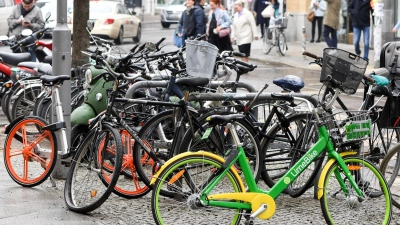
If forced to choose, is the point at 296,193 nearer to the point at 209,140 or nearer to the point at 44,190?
the point at 209,140

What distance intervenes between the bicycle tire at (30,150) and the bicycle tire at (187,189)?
198 cm

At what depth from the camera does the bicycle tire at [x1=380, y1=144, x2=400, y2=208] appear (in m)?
6.86

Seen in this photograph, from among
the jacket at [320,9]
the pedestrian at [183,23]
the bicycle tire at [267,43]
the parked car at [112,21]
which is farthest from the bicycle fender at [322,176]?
the parked car at [112,21]

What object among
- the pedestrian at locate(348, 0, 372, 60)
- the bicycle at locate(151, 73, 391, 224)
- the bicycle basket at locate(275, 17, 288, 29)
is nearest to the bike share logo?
the bicycle at locate(151, 73, 391, 224)

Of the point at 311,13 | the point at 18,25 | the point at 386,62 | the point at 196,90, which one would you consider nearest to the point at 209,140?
the point at 196,90

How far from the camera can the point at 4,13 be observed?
2408cm

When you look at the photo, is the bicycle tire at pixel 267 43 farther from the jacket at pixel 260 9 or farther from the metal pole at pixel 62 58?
the metal pole at pixel 62 58

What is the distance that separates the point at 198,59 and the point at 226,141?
802mm

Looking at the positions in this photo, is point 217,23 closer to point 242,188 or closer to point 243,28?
point 243,28

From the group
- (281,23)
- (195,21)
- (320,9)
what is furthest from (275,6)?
(195,21)

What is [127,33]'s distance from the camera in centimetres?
2880

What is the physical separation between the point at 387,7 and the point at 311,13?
5651mm

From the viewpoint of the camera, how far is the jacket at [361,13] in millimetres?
20859

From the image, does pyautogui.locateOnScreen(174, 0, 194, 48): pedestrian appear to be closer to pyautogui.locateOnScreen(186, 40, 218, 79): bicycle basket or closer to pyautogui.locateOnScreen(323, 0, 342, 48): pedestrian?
pyautogui.locateOnScreen(323, 0, 342, 48): pedestrian
